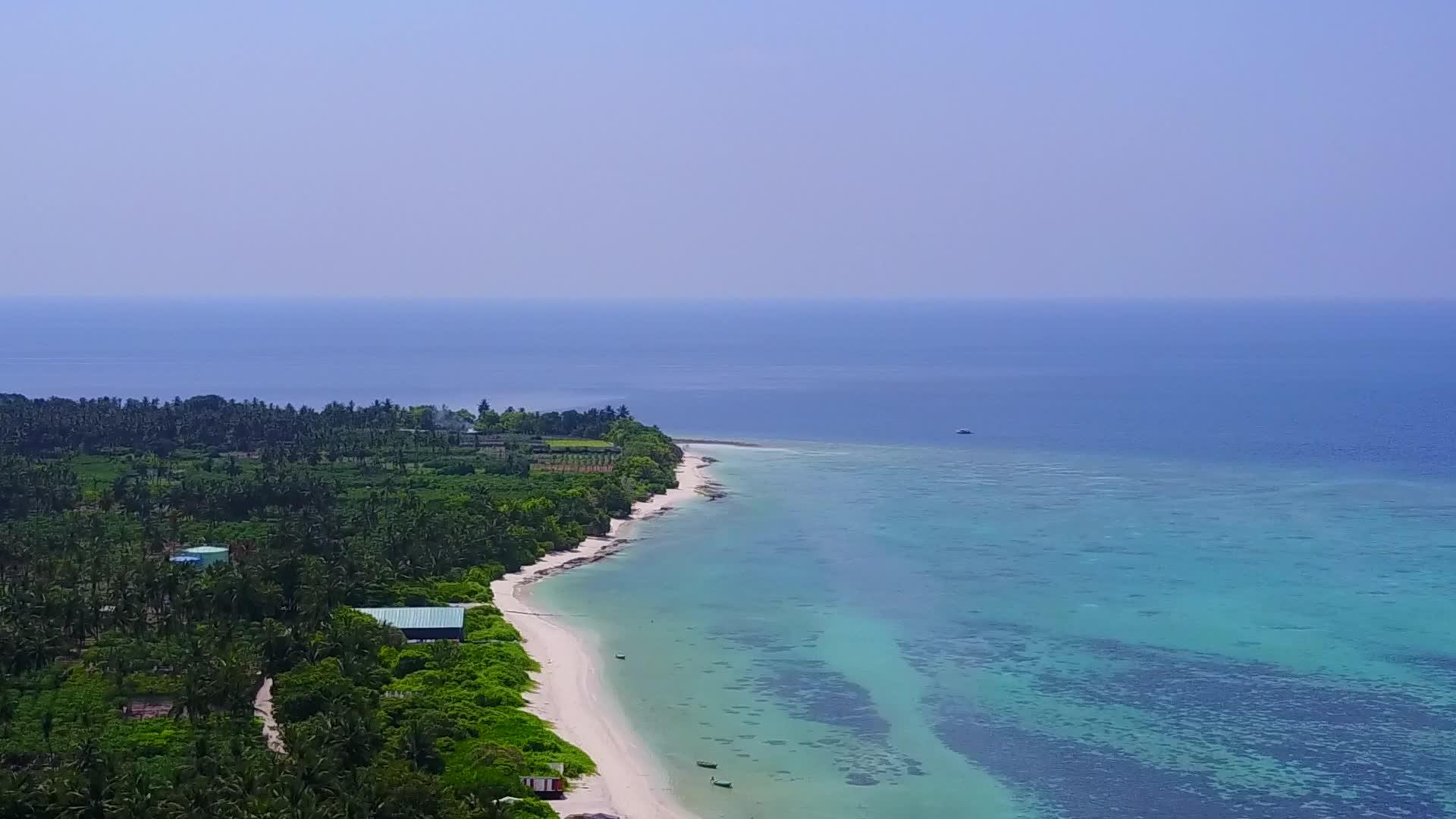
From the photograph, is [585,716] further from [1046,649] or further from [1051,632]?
[1051,632]

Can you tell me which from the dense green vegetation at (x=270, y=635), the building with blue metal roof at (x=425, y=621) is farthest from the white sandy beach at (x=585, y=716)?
the building with blue metal roof at (x=425, y=621)

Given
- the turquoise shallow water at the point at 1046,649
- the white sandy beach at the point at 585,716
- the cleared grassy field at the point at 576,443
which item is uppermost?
the cleared grassy field at the point at 576,443

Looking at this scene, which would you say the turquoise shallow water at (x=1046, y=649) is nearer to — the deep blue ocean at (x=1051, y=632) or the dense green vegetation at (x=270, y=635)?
the deep blue ocean at (x=1051, y=632)

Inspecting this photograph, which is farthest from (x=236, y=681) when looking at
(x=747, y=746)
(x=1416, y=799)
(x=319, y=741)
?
(x=1416, y=799)

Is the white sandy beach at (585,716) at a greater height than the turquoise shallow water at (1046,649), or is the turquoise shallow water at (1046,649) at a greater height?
the turquoise shallow water at (1046,649)

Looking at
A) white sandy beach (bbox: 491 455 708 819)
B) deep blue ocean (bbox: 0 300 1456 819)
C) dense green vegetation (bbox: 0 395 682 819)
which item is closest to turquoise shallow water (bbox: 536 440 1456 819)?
deep blue ocean (bbox: 0 300 1456 819)

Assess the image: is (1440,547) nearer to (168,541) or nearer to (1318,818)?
(1318,818)

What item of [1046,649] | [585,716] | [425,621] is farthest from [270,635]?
[1046,649]

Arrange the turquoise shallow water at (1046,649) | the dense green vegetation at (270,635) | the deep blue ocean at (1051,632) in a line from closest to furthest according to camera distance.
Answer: the dense green vegetation at (270,635) → the turquoise shallow water at (1046,649) → the deep blue ocean at (1051,632)
